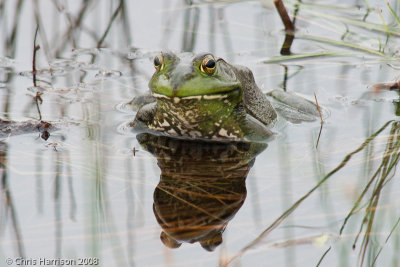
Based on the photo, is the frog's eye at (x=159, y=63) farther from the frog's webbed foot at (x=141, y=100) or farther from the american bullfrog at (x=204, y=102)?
the frog's webbed foot at (x=141, y=100)

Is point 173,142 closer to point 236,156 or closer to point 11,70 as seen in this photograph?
point 236,156

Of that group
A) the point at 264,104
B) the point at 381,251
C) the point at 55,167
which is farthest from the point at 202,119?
the point at 381,251

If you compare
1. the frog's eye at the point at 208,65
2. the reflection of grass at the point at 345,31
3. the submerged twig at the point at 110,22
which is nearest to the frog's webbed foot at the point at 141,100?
the frog's eye at the point at 208,65

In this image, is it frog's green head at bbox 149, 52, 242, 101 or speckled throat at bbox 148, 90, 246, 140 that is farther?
speckled throat at bbox 148, 90, 246, 140

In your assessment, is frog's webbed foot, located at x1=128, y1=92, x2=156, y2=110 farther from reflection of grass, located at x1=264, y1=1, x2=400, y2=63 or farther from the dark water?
reflection of grass, located at x1=264, y1=1, x2=400, y2=63

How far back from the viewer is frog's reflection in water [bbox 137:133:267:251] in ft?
12.3

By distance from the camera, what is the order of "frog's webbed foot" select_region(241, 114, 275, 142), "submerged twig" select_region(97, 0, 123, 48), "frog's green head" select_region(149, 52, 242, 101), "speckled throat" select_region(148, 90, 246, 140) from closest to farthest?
"frog's green head" select_region(149, 52, 242, 101) → "speckled throat" select_region(148, 90, 246, 140) → "frog's webbed foot" select_region(241, 114, 275, 142) → "submerged twig" select_region(97, 0, 123, 48)

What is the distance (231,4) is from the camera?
8867 millimetres

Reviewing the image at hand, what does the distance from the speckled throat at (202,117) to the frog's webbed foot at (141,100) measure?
39cm

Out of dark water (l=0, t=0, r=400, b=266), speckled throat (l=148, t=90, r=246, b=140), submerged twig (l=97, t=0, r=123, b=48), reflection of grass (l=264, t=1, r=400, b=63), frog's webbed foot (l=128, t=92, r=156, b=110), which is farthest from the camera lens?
submerged twig (l=97, t=0, r=123, b=48)

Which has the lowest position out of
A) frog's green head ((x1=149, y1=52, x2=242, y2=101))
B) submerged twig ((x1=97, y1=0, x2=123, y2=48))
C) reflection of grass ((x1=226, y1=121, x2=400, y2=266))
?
reflection of grass ((x1=226, y1=121, x2=400, y2=266))

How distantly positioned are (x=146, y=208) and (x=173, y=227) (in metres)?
0.33

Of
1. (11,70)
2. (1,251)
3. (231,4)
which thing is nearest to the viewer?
(1,251)

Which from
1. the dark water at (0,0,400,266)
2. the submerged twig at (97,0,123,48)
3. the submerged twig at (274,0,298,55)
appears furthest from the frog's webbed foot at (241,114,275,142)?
the submerged twig at (97,0,123,48)
